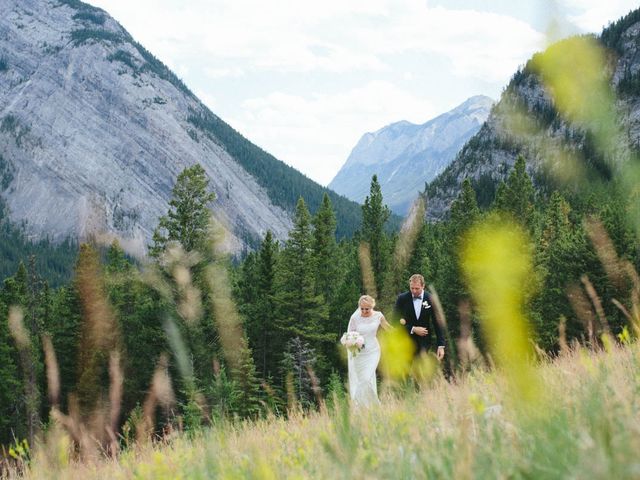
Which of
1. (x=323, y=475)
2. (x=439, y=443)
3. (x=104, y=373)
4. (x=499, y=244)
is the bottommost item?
(x=104, y=373)

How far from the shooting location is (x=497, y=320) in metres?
1.76

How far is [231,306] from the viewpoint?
3139 cm

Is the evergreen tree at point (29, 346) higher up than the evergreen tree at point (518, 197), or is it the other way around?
the evergreen tree at point (518, 197)

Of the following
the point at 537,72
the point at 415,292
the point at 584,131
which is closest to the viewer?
the point at 537,72

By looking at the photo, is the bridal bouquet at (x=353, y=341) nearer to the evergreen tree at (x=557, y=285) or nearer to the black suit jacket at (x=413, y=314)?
the black suit jacket at (x=413, y=314)

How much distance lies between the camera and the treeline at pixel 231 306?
26.9 m

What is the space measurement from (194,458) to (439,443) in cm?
237

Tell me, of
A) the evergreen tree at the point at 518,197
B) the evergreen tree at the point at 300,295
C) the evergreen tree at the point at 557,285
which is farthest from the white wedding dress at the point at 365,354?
the evergreen tree at the point at 518,197


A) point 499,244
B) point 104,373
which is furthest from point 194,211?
point 499,244

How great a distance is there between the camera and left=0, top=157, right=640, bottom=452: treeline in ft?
88.2

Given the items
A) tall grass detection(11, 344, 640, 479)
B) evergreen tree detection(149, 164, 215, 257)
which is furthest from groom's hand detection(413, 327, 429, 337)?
evergreen tree detection(149, 164, 215, 257)

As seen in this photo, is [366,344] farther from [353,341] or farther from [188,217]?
[188,217]

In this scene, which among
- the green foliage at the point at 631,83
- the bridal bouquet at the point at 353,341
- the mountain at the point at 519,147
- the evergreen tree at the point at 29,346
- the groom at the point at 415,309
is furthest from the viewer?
the mountain at the point at 519,147

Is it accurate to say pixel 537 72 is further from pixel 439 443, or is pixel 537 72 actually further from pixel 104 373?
pixel 104 373
